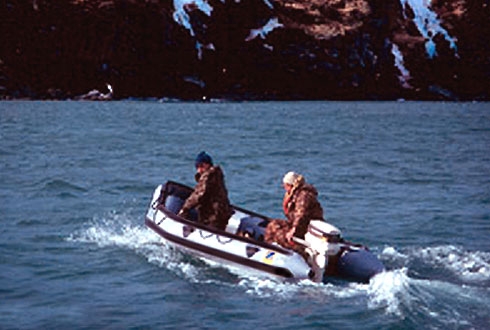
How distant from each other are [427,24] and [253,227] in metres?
136

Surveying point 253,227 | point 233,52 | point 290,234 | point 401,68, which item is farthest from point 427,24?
point 290,234

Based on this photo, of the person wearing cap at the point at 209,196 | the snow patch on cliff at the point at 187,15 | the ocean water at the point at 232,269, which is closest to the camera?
the ocean water at the point at 232,269

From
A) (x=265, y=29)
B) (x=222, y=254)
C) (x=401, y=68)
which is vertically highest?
(x=265, y=29)

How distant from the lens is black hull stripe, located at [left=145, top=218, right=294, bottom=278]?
12062 mm

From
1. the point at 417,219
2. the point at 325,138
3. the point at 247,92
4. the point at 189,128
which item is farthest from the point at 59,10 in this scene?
the point at 417,219

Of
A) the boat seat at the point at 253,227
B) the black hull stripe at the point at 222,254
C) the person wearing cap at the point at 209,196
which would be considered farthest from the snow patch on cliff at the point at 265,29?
the person wearing cap at the point at 209,196

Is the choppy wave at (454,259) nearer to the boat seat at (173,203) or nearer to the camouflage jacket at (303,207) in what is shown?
the camouflage jacket at (303,207)

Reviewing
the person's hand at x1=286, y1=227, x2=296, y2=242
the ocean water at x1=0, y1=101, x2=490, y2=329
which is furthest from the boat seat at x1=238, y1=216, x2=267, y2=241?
the person's hand at x1=286, y1=227, x2=296, y2=242

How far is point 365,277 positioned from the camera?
40.0 feet

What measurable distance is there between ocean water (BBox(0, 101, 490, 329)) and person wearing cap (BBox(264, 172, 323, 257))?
3.04 feet

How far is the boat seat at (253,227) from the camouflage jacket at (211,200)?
1.84 ft

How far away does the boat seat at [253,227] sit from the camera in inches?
572

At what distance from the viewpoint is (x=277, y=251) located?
12320mm

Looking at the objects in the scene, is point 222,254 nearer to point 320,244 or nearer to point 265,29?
point 320,244
